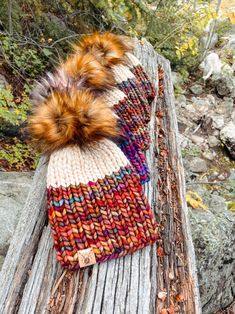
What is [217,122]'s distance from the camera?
6.52m

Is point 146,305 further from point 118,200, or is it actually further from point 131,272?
point 118,200

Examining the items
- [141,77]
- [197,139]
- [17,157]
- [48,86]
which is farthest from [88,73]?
[197,139]

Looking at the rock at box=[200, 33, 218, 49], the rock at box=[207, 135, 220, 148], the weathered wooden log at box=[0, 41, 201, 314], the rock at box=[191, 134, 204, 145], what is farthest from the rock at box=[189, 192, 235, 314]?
the rock at box=[200, 33, 218, 49]

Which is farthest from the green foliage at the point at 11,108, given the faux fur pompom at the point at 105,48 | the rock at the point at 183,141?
the rock at the point at 183,141

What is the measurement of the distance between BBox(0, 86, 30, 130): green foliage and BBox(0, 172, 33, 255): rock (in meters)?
0.56

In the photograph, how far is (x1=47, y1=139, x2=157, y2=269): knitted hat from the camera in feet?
4.71

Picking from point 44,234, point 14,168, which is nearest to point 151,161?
point 44,234

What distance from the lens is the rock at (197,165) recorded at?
5449 mm

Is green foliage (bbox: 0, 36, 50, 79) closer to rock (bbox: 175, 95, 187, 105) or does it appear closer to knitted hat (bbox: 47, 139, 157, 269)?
knitted hat (bbox: 47, 139, 157, 269)

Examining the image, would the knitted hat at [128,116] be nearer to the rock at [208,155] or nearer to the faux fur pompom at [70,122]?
the faux fur pompom at [70,122]

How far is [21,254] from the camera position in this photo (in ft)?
5.06

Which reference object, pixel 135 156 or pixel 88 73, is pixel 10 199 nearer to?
pixel 88 73

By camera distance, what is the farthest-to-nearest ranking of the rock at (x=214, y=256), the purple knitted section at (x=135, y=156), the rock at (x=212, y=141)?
the rock at (x=212, y=141) < the rock at (x=214, y=256) < the purple knitted section at (x=135, y=156)

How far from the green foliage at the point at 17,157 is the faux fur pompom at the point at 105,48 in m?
1.41
